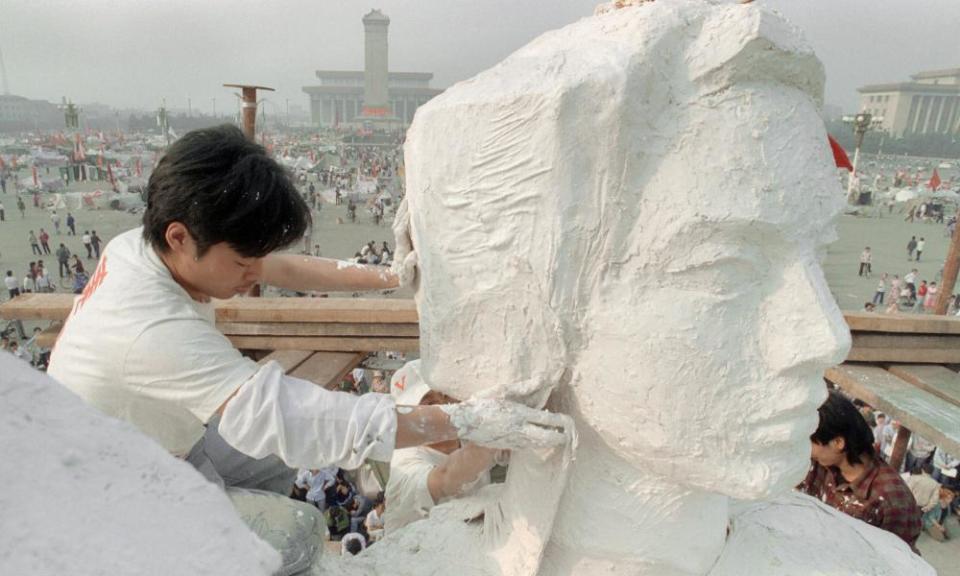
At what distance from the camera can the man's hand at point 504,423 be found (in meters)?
1.35

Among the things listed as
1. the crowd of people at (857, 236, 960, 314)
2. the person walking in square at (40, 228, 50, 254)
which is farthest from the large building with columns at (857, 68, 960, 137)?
the person walking in square at (40, 228, 50, 254)

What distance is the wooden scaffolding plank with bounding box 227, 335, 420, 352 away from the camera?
3.20 m

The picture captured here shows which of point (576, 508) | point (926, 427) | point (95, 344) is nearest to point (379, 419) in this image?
point (576, 508)

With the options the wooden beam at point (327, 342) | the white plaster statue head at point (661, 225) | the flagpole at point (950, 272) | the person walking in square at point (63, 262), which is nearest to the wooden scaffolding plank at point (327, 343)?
the wooden beam at point (327, 342)

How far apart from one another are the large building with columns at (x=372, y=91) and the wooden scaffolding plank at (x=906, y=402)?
46.9 metres

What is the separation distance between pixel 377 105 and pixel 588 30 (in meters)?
55.2

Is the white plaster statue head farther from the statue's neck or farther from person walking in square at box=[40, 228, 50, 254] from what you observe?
person walking in square at box=[40, 228, 50, 254]

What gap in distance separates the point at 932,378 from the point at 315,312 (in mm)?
3129

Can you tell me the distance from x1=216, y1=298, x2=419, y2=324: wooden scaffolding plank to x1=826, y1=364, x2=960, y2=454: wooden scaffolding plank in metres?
2.19

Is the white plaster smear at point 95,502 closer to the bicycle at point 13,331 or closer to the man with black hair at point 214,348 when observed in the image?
the man with black hair at point 214,348

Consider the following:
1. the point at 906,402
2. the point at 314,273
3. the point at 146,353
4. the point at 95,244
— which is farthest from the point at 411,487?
the point at 95,244

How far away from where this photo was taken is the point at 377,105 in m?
53.6

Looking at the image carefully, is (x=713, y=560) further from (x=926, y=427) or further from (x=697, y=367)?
(x=926, y=427)

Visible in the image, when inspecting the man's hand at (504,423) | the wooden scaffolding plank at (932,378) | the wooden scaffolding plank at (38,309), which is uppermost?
the man's hand at (504,423)
